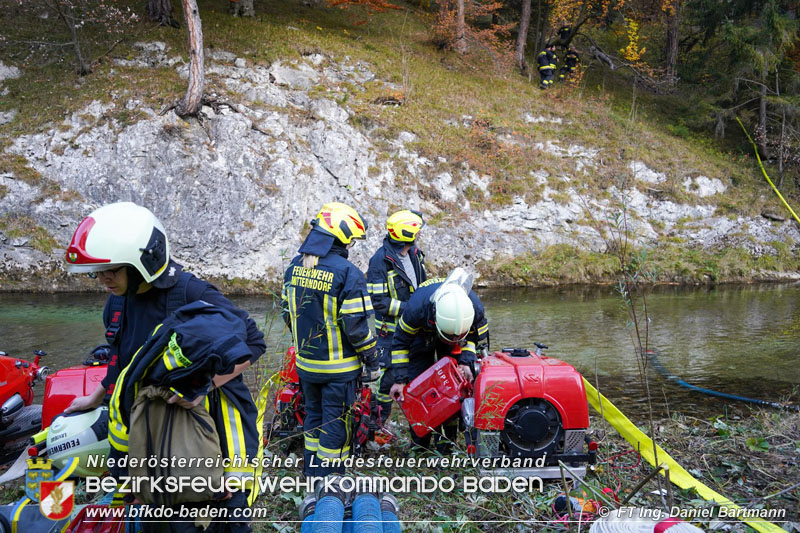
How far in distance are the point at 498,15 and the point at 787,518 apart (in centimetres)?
2292

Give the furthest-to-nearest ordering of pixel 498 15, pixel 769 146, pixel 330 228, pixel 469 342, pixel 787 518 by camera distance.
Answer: pixel 498 15
pixel 769 146
pixel 469 342
pixel 330 228
pixel 787 518

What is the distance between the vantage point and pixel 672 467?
3.95 meters

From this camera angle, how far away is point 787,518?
319cm

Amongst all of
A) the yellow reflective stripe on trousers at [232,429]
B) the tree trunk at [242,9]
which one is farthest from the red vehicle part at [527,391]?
the tree trunk at [242,9]

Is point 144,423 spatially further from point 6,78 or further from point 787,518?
point 6,78

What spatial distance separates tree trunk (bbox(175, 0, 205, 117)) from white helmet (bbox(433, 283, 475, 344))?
12554 millimetres

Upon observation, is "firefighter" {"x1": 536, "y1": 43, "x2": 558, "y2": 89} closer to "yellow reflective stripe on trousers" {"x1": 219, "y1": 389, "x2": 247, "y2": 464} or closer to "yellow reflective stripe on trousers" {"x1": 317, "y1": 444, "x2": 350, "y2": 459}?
"yellow reflective stripe on trousers" {"x1": 317, "y1": 444, "x2": 350, "y2": 459}

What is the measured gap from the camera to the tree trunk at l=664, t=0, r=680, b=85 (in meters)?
21.1

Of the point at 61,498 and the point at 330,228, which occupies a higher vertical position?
the point at 330,228

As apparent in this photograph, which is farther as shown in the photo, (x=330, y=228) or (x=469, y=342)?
(x=469, y=342)

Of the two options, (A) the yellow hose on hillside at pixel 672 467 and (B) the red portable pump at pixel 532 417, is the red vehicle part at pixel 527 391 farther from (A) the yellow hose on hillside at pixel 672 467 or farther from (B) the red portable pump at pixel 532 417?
(A) the yellow hose on hillside at pixel 672 467

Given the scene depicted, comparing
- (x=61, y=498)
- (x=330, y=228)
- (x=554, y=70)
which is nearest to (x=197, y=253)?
(x=330, y=228)

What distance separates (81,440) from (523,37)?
71.4 ft

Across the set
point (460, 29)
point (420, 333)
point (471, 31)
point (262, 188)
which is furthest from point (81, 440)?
point (471, 31)
